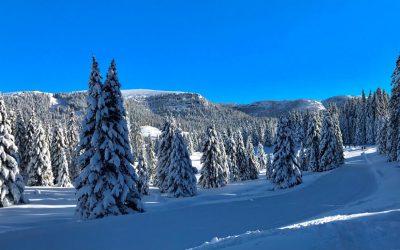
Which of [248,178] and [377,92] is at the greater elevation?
[377,92]

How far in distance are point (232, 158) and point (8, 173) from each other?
146 feet

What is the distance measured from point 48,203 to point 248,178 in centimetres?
4355

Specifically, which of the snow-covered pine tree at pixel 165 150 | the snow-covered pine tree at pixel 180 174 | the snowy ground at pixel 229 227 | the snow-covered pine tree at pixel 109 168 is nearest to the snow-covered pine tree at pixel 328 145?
the snowy ground at pixel 229 227

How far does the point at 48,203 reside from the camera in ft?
105

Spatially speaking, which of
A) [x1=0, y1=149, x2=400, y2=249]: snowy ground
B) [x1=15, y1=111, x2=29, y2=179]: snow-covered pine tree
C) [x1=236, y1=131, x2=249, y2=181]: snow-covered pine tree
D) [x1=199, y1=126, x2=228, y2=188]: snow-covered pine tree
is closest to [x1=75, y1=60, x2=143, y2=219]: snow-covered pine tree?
[x1=0, y1=149, x2=400, y2=249]: snowy ground

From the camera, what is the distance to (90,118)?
71.5 feet

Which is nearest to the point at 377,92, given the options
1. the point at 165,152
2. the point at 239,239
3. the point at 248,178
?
the point at 248,178

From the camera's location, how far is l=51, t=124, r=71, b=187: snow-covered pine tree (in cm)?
5178

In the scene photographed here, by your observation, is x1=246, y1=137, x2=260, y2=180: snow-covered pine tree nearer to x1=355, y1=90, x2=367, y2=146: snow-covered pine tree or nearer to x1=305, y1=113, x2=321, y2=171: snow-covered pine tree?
x1=305, y1=113, x2=321, y2=171: snow-covered pine tree

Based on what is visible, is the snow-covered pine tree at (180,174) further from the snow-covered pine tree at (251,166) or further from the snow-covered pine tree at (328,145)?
the snow-covered pine tree at (251,166)

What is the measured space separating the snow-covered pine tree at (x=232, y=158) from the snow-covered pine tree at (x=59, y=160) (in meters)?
29.7

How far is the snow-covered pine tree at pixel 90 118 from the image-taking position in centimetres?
2148

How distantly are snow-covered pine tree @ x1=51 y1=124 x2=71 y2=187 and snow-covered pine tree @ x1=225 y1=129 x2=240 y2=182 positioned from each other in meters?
29.7

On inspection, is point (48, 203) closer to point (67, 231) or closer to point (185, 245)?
point (67, 231)
